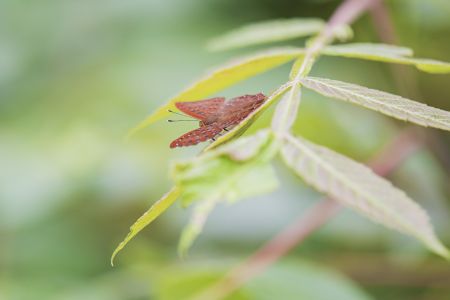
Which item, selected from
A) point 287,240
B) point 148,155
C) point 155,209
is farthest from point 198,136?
point 148,155

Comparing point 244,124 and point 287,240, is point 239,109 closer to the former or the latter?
point 244,124

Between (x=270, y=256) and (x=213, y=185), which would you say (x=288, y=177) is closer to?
(x=270, y=256)

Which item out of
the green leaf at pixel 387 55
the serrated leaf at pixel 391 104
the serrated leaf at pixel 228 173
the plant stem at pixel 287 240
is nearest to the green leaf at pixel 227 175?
the serrated leaf at pixel 228 173

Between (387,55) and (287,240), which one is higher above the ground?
(287,240)

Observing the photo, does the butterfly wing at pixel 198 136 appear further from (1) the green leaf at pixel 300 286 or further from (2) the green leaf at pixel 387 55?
(1) the green leaf at pixel 300 286

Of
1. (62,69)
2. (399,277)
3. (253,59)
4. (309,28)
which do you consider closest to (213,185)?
(253,59)
